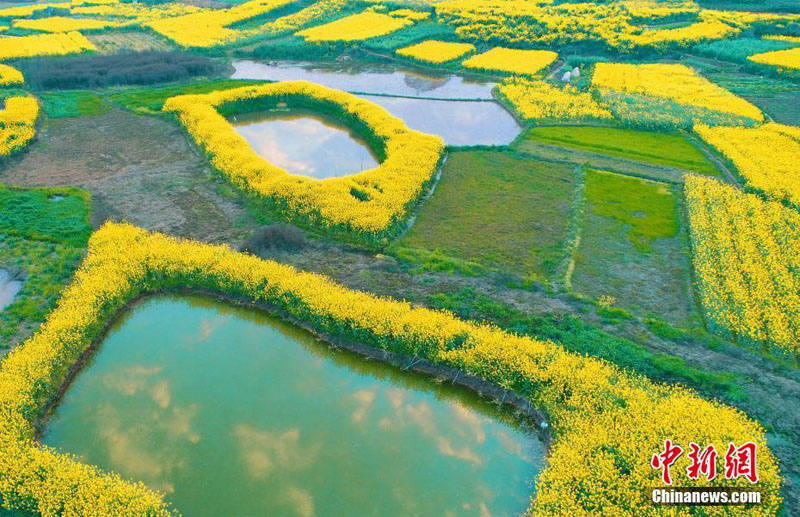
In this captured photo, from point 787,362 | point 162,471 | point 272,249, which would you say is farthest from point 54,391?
point 787,362

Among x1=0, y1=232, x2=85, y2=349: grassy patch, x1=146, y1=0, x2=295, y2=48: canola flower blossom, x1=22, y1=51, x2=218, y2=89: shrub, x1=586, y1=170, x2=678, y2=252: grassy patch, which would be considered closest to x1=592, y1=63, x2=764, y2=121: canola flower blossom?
x1=586, y1=170, x2=678, y2=252: grassy patch

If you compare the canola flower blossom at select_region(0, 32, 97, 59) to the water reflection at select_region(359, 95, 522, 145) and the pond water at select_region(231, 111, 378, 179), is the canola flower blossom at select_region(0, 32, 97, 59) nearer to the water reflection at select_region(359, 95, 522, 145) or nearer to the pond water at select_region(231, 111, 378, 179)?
the pond water at select_region(231, 111, 378, 179)

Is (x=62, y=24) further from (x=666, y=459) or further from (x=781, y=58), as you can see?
(x=781, y=58)

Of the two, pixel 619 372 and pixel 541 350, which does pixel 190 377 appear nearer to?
pixel 541 350

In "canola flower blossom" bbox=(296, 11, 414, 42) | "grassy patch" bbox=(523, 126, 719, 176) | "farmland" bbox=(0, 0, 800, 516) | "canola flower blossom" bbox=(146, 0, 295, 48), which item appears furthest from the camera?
"canola flower blossom" bbox=(296, 11, 414, 42)

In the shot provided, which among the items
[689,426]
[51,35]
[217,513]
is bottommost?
[217,513]

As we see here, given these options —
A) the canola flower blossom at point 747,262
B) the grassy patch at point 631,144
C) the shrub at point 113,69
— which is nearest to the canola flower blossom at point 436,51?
the shrub at point 113,69

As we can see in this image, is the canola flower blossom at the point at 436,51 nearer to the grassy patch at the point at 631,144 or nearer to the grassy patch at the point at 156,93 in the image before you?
the grassy patch at the point at 156,93
